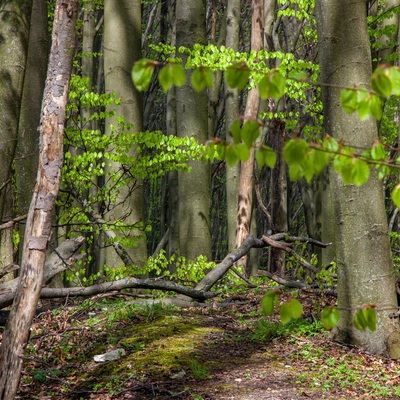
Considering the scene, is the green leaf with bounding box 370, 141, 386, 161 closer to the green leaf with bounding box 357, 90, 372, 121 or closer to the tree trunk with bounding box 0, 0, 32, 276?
the green leaf with bounding box 357, 90, 372, 121

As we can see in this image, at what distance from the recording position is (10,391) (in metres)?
4.37

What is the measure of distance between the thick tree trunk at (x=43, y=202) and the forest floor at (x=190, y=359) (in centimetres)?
20

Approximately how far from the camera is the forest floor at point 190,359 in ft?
15.9

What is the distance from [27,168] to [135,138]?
5.35 feet

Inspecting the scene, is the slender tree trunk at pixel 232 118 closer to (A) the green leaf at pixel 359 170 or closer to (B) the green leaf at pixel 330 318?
(B) the green leaf at pixel 330 318

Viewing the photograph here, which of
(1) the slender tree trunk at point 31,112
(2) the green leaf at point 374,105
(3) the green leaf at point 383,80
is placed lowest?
(2) the green leaf at point 374,105

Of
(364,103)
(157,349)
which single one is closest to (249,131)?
(364,103)

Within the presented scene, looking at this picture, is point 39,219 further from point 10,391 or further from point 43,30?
point 43,30

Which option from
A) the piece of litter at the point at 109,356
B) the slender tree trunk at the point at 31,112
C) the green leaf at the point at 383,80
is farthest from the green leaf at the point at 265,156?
the slender tree trunk at the point at 31,112

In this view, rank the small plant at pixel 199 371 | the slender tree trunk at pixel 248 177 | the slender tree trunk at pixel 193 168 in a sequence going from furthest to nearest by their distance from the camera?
the slender tree trunk at pixel 248 177
the slender tree trunk at pixel 193 168
the small plant at pixel 199 371

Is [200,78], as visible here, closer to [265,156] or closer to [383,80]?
[265,156]

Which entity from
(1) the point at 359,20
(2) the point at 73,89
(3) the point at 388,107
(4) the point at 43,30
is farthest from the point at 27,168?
(3) the point at 388,107

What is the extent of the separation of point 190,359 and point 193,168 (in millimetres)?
5355

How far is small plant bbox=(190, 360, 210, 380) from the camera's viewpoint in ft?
16.6
